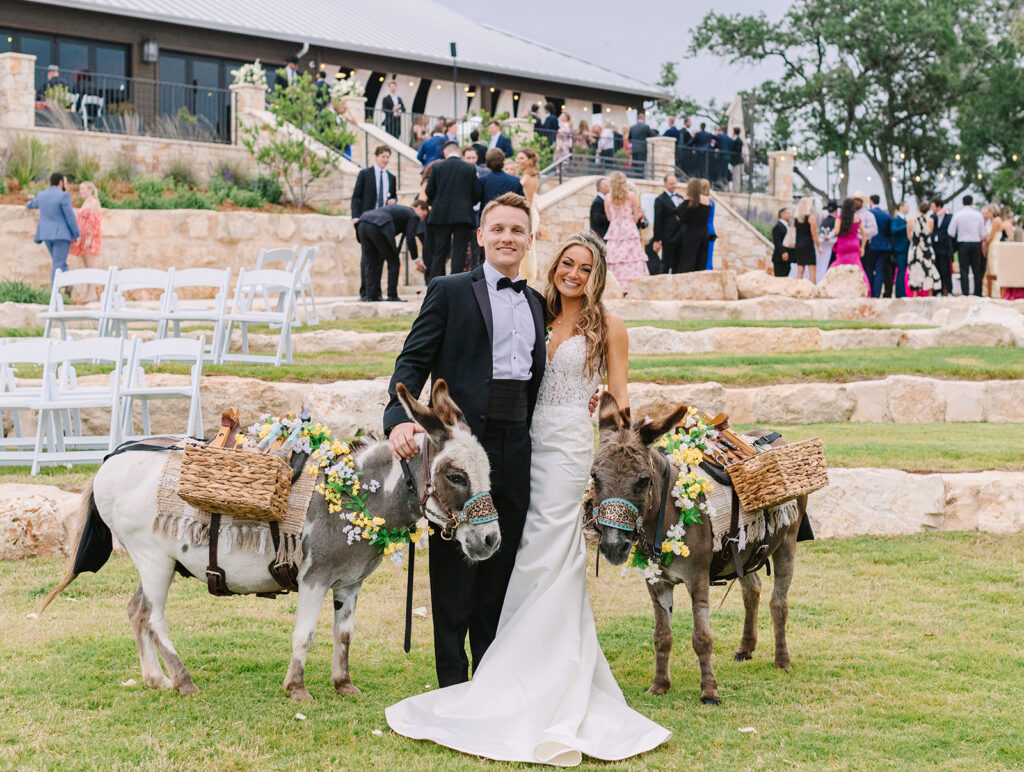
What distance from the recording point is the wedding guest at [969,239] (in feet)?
72.2

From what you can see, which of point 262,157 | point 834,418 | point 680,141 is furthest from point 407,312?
point 680,141

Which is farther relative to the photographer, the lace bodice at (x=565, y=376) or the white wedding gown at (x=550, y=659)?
the lace bodice at (x=565, y=376)

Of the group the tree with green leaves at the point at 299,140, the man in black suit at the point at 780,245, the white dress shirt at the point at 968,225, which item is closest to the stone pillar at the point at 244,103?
the tree with green leaves at the point at 299,140

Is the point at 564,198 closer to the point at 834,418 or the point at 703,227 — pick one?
the point at 703,227

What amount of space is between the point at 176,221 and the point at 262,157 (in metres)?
3.43

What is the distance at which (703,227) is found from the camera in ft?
64.9

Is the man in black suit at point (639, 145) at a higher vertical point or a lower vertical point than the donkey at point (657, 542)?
higher

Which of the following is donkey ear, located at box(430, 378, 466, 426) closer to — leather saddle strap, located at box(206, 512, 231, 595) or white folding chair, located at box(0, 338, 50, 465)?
leather saddle strap, located at box(206, 512, 231, 595)

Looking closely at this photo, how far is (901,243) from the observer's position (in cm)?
2269

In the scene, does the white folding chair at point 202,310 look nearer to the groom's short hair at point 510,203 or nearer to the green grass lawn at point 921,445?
the green grass lawn at point 921,445

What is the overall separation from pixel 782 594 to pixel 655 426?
1.61 metres

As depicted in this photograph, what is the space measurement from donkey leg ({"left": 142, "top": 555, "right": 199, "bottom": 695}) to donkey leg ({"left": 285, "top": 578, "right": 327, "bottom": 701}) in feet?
1.52

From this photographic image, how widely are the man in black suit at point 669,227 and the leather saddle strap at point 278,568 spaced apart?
15.5m

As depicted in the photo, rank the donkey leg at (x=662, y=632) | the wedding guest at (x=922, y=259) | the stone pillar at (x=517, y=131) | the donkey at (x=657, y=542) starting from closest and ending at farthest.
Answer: the donkey at (x=657, y=542), the donkey leg at (x=662, y=632), the wedding guest at (x=922, y=259), the stone pillar at (x=517, y=131)
